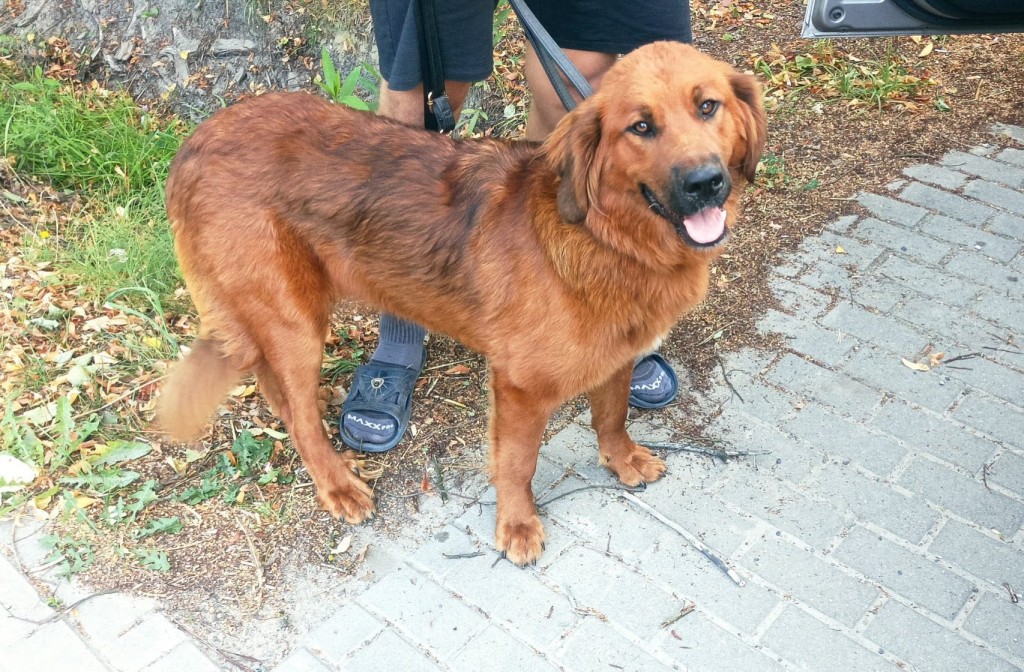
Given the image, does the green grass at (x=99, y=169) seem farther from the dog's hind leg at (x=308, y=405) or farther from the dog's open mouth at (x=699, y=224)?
the dog's open mouth at (x=699, y=224)

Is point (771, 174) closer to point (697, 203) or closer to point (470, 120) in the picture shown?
point (470, 120)

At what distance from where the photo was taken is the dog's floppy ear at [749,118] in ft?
7.79

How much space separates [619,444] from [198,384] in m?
1.44

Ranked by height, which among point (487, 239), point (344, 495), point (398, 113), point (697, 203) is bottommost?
point (344, 495)

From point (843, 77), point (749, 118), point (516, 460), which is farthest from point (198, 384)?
point (843, 77)

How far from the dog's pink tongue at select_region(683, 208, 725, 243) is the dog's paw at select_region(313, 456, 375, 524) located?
1464 millimetres

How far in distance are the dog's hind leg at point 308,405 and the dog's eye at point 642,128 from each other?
3.99 ft

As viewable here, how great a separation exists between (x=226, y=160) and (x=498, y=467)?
4.20 feet

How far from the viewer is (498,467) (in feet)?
9.01

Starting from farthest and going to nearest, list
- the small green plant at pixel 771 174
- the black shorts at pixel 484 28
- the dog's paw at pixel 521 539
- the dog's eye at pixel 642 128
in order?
the small green plant at pixel 771 174, the black shorts at pixel 484 28, the dog's paw at pixel 521 539, the dog's eye at pixel 642 128

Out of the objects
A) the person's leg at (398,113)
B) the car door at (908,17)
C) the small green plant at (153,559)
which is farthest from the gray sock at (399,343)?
the car door at (908,17)

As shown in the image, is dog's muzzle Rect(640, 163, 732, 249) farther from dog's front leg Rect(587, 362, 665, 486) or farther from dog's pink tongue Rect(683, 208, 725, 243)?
dog's front leg Rect(587, 362, 665, 486)

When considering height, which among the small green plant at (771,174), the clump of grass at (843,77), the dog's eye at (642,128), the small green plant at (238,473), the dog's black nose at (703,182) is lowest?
the small green plant at (238,473)

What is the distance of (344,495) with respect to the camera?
2918 mm
